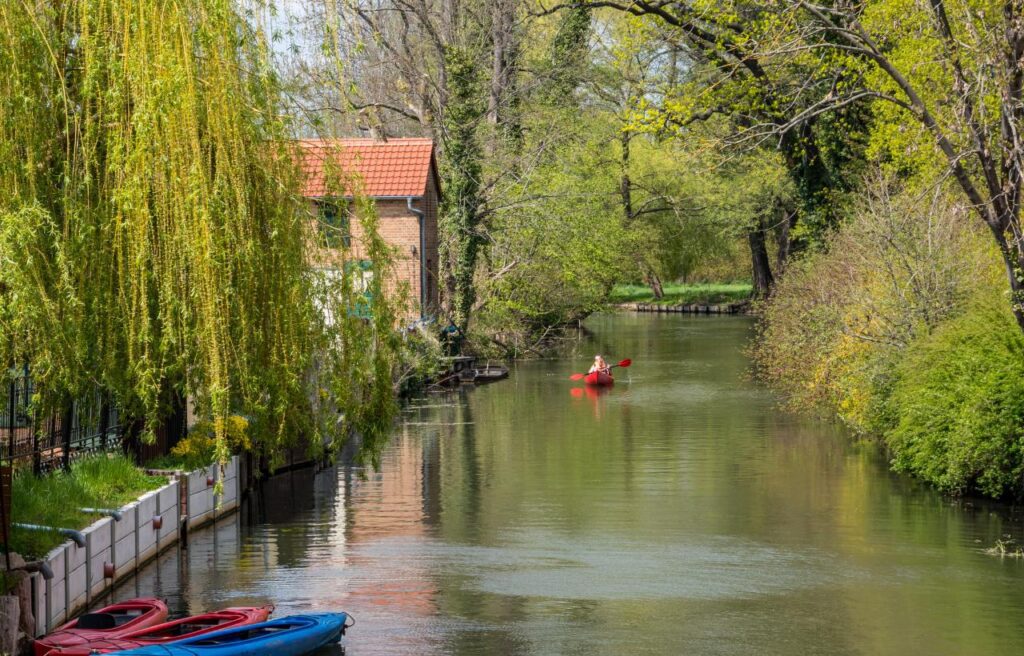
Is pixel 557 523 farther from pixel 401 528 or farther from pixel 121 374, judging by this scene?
Answer: pixel 121 374

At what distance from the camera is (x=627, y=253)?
2463 inches

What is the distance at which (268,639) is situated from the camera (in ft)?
42.0

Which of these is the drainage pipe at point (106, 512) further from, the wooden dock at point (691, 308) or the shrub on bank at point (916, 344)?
the wooden dock at point (691, 308)

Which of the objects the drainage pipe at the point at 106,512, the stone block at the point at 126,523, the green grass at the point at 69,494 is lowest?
the stone block at the point at 126,523

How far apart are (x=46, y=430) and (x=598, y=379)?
2316cm

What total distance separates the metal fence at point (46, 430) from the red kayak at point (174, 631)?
3.32m

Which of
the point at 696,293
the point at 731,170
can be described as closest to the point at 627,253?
the point at 731,170

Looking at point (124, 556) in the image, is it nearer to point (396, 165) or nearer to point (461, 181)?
point (396, 165)

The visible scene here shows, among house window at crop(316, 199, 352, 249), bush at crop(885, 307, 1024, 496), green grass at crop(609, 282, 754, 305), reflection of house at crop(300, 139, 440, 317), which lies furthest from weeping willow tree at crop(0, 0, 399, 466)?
green grass at crop(609, 282, 754, 305)

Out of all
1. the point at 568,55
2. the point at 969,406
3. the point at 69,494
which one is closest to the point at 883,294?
the point at 969,406

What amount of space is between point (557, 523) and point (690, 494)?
3.51 m

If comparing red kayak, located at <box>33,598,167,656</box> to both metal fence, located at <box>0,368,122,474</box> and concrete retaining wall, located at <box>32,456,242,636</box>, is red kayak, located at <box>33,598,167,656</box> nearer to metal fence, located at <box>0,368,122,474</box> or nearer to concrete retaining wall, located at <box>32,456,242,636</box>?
concrete retaining wall, located at <box>32,456,242,636</box>

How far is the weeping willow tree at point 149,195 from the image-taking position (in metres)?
14.3

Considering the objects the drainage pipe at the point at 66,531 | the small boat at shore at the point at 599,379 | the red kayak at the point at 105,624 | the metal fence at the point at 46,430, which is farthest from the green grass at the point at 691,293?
the red kayak at the point at 105,624
